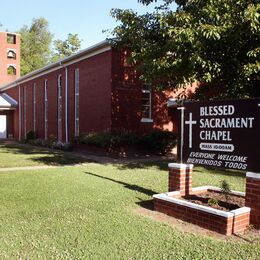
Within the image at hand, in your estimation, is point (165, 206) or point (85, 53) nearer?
point (165, 206)

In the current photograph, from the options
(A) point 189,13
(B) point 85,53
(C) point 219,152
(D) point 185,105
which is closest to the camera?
(C) point 219,152

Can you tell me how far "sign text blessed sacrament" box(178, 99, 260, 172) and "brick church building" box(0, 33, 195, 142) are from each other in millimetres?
11623

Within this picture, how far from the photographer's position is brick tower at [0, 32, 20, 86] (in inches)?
2213

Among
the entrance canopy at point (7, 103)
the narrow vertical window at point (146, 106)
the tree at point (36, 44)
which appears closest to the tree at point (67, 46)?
the tree at point (36, 44)

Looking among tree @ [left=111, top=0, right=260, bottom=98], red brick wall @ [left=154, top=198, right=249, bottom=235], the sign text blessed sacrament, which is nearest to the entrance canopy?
tree @ [left=111, top=0, right=260, bottom=98]

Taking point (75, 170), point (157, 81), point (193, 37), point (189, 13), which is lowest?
point (75, 170)

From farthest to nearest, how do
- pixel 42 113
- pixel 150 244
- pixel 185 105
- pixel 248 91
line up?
pixel 42 113
pixel 248 91
pixel 185 105
pixel 150 244

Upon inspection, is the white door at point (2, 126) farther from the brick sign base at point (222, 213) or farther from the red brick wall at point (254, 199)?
the red brick wall at point (254, 199)

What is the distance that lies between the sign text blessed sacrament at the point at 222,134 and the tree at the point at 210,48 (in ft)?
10.4

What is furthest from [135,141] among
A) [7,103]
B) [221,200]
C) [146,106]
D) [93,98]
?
[7,103]

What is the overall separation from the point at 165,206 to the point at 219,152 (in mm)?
1407

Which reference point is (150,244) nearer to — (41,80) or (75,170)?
(75,170)

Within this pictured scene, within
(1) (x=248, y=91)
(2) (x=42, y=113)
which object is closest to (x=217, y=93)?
(1) (x=248, y=91)

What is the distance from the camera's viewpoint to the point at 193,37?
33.3ft
